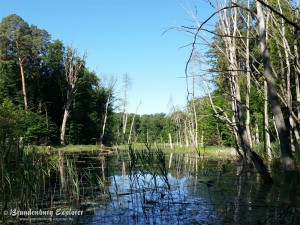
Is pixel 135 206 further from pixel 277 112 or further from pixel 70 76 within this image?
pixel 70 76

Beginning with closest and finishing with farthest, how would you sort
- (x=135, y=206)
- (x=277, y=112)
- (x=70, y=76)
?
(x=277, y=112)
(x=135, y=206)
(x=70, y=76)

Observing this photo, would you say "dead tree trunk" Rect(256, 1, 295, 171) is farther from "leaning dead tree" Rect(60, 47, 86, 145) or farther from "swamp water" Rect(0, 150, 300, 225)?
"leaning dead tree" Rect(60, 47, 86, 145)

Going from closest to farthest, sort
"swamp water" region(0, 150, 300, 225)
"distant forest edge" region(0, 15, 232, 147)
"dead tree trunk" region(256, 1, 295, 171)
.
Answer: "swamp water" region(0, 150, 300, 225)
"dead tree trunk" region(256, 1, 295, 171)
"distant forest edge" region(0, 15, 232, 147)

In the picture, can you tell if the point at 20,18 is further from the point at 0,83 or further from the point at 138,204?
the point at 138,204

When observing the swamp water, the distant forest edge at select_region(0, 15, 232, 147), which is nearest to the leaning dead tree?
the distant forest edge at select_region(0, 15, 232, 147)

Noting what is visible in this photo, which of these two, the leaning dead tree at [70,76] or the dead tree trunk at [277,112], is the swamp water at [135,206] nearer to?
the dead tree trunk at [277,112]

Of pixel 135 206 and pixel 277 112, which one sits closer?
pixel 277 112

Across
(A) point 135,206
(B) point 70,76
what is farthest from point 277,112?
(B) point 70,76

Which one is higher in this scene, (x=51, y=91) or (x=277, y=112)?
(x=51, y=91)

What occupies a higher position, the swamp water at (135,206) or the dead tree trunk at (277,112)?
the dead tree trunk at (277,112)

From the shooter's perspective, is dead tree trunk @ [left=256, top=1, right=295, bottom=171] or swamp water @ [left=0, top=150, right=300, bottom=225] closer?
swamp water @ [left=0, top=150, right=300, bottom=225]

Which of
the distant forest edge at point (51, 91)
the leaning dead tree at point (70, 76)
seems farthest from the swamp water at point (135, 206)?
the leaning dead tree at point (70, 76)

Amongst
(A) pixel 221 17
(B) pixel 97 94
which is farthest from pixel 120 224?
(B) pixel 97 94

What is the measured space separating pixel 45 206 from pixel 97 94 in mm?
40798
